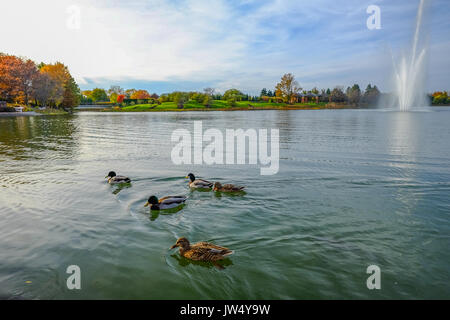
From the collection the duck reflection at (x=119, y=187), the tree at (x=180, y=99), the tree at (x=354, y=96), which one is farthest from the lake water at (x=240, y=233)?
the tree at (x=354, y=96)

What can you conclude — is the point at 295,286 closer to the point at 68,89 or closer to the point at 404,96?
the point at 404,96

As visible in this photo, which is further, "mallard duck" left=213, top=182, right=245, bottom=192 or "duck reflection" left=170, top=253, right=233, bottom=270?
"mallard duck" left=213, top=182, right=245, bottom=192

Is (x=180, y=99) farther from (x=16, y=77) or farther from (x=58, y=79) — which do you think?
(x=16, y=77)

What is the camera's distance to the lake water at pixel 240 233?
6.28m

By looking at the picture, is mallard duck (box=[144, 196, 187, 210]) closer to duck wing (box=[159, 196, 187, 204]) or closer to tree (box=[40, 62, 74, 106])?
duck wing (box=[159, 196, 187, 204])

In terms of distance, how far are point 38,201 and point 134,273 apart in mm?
7458

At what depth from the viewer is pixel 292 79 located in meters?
182

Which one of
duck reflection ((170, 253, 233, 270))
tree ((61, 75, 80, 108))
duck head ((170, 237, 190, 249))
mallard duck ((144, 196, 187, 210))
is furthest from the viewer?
tree ((61, 75, 80, 108))

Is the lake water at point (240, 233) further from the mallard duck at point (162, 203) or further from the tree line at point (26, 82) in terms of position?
the tree line at point (26, 82)

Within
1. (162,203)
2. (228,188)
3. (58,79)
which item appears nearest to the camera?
(162,203)

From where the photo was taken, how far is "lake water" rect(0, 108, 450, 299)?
247 inches

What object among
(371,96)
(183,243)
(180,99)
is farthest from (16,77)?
(371,96)

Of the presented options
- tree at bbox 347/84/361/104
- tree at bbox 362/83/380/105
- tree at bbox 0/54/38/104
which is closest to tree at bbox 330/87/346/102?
tree at bbox 347/84/361/104

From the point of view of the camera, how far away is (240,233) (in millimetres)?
8625
